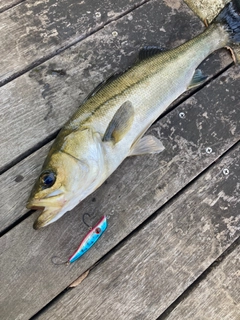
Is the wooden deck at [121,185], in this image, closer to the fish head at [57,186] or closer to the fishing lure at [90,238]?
the fishing lure at [90,238]

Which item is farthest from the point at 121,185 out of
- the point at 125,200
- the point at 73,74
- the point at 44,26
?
the point at 44,26

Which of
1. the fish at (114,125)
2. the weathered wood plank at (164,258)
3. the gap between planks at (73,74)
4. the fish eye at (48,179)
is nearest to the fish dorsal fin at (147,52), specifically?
the fish at (114,125)

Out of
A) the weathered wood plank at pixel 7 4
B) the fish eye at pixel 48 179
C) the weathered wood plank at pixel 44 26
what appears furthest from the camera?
the weathered wood plank at pixel 7 4

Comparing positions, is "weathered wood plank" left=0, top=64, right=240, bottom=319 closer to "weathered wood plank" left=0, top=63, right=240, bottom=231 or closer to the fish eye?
"weathered wood plank" left=0, top=63, right=240, bottom=231

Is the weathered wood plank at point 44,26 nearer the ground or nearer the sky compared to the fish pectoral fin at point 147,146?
nearer the sky

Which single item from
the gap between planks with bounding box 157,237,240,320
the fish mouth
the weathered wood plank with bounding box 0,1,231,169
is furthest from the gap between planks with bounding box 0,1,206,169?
the gap between planks with bounding box 157,237,240,320
